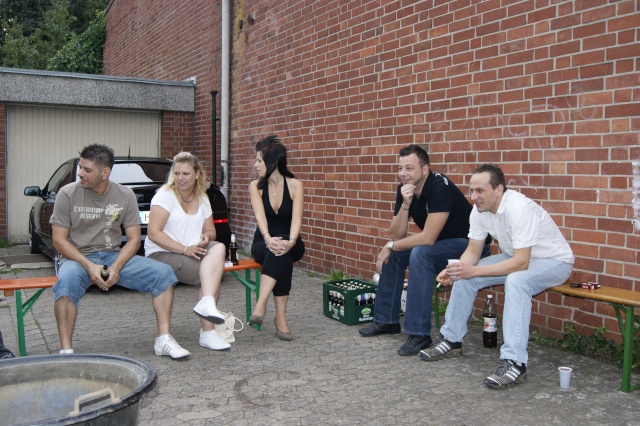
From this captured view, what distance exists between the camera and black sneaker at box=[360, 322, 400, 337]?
552 centimetres

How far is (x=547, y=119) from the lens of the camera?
17.2 ft

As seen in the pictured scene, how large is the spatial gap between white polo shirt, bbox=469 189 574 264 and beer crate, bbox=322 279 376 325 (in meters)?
1.40

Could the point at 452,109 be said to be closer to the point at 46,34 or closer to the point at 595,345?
the point at 595,345

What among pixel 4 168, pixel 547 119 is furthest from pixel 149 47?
pixel 547 119

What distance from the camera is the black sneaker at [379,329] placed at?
5.52 m

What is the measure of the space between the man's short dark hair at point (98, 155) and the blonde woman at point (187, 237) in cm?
53

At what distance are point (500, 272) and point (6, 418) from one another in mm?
3090

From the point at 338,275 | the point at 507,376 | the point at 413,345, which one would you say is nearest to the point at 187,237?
the point at 413,345

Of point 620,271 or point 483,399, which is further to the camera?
point 620,271

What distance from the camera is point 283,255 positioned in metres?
5.47

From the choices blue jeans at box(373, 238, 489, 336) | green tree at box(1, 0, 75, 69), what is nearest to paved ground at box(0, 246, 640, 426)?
blue jeans at box(373, 238, 489, 336)

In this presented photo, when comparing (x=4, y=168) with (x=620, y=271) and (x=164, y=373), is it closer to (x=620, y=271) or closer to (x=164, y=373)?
(x=164, y=373)

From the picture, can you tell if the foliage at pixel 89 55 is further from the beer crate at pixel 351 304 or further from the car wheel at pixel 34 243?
the beer crate at pixel 351 304

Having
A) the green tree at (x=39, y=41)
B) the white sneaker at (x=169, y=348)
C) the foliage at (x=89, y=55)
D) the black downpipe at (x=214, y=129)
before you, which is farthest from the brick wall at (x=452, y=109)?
the green tree at (x=39, y=41)
